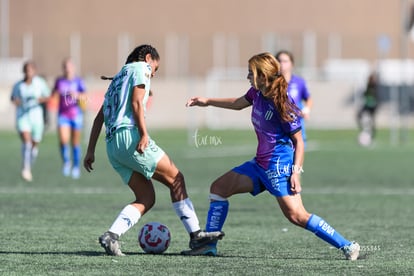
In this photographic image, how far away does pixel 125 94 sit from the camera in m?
9.16

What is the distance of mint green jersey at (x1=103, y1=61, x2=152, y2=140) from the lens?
9.11m

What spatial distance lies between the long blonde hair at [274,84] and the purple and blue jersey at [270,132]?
0.26 ft

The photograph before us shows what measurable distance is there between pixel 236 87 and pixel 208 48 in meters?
5.46

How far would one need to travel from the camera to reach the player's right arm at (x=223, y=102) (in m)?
9.37

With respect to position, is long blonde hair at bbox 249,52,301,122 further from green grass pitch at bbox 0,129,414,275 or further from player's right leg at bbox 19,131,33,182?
player's right leg at bbox 19,131,33,182

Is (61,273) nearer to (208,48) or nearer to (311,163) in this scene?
(311,163)

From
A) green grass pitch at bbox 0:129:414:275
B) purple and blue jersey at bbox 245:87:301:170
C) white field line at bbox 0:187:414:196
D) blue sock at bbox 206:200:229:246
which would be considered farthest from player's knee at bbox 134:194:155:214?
white field line at bbox 0:187:414:196

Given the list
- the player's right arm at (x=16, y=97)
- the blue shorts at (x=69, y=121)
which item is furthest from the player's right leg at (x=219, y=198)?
the blue shorts at (x=69, y=121)

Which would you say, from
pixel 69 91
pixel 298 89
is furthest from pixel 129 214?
pixel 69 91

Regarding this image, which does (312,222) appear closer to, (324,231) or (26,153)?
(324,231)

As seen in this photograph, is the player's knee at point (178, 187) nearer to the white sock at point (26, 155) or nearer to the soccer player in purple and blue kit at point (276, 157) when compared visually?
the soccer player in purple and blue kit at point (276, 157)

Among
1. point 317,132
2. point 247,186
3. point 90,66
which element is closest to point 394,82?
point 317,132

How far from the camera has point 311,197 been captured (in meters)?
16.0

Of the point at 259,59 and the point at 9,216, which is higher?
the point at 259,59
